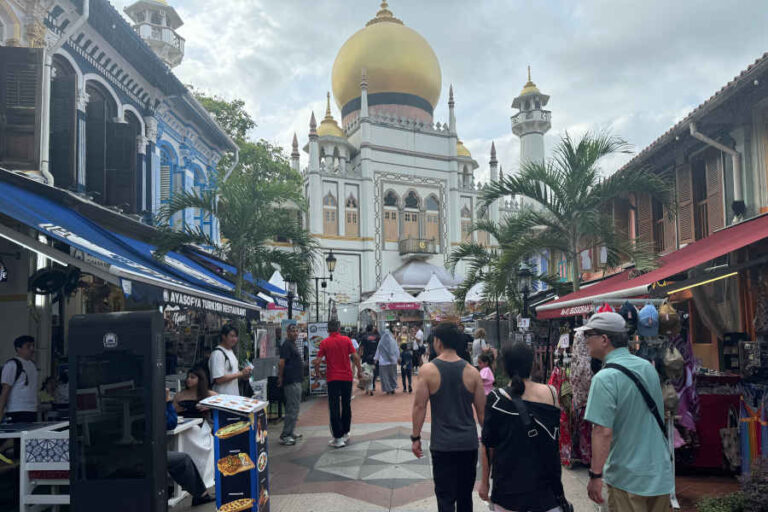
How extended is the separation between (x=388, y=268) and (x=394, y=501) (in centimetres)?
3311

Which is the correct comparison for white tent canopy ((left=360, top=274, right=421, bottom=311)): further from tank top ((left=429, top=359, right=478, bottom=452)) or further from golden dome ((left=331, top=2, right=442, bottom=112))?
tank top ((left=429, top=359, right=478, bottom=452))

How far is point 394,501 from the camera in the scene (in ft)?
20.2

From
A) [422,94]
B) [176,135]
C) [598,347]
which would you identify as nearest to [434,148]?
[422,94]

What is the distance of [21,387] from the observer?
7000 millimetres

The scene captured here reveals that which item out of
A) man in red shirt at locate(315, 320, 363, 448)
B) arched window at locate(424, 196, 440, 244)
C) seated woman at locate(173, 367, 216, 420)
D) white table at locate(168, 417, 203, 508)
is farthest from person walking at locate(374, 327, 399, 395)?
arched window at locate(424, 196, 440, 244)

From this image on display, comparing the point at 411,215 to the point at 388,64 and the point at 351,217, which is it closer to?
the point at 351,217

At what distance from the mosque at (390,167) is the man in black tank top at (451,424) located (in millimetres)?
32622

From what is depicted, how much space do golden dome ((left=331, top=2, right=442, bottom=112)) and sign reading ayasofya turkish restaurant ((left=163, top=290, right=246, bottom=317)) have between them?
34.4 m

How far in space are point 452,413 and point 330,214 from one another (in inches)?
1358

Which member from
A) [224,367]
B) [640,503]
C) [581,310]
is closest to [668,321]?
[581,310]

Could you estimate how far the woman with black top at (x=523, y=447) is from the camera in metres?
3.57

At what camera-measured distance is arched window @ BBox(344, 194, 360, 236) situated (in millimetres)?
38750

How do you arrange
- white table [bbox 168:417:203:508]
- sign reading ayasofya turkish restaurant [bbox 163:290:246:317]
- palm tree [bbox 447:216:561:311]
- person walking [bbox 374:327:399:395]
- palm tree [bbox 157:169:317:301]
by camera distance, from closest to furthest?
white table [bbox 168:417:203:508] → sign reading ayasofya turkish restaurant [bbox 163:290:246:317] → palm tree [bbox 157:169:317:301] → palm tree [bbox 447:216:561:311] → person walking [bbox 374:327:399:395]

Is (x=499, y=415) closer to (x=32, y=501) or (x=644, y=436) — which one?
(x=644, y=436)
